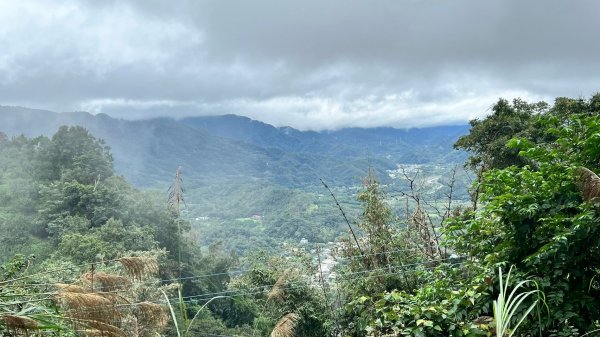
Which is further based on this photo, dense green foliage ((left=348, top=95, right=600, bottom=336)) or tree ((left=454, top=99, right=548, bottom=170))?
tree ((left=454, top=99, right=548, bottom=170))

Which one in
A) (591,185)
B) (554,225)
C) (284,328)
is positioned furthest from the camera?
(284,328)

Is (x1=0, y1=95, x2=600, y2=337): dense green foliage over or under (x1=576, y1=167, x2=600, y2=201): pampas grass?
under

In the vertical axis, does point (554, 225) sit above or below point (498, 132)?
below

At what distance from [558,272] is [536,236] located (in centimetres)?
24

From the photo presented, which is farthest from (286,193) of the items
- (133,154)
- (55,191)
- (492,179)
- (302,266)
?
(133,154)

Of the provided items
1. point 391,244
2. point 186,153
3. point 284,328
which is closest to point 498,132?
point 391,244

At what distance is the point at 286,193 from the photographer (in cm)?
5288

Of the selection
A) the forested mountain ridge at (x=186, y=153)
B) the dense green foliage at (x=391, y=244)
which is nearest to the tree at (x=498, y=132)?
the dense green foliage at (x=391, y=244)

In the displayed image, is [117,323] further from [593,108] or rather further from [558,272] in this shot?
[593,108]

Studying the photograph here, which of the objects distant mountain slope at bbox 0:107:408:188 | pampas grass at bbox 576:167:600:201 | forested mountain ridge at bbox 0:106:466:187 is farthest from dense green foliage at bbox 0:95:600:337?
distant mountain slope at bbox 0:107:408:188

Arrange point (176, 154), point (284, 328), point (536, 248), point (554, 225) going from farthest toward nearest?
point (176, 154) → point (284, 328) → point (536, 248) → point (554, 225)

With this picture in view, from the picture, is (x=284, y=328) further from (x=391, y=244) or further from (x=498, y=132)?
(x=498, y=132)

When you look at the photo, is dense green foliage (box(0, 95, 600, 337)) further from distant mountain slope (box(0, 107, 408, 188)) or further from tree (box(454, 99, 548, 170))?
distant mountain slope (box(0, 107, 408, 188))

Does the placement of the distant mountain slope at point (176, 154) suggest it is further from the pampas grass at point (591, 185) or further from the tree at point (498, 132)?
the pampas grass at point (591, 185)
